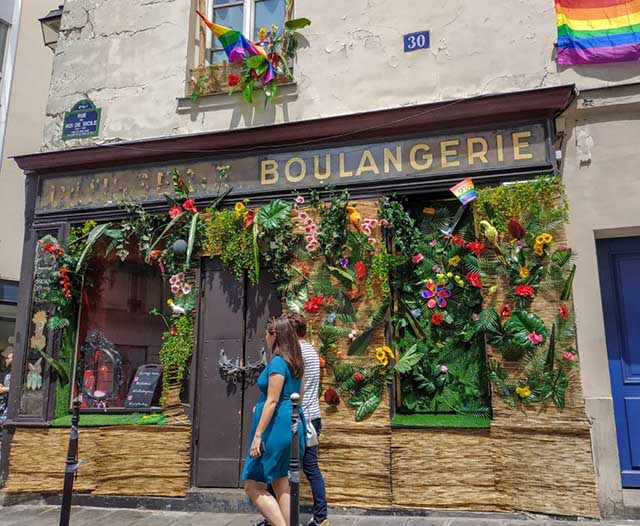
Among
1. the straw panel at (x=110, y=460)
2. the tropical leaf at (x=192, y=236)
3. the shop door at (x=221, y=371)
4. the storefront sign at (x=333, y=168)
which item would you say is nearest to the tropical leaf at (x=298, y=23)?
the storefront sign at (x=333, y=168)

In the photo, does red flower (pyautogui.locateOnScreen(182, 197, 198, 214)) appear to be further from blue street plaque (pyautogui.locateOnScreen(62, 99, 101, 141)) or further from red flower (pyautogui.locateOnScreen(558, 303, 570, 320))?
red flower (pyautogui.locateOnScreen(558, 303, 570, 320))

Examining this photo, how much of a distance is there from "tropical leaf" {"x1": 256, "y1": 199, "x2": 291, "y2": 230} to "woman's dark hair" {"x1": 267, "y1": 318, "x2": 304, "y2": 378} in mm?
1965

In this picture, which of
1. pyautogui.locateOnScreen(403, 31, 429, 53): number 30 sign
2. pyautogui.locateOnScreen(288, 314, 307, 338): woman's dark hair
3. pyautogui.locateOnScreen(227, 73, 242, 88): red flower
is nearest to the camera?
pyautogui.locateOnScreen(288, 314, 307, 338): woman's dark hair

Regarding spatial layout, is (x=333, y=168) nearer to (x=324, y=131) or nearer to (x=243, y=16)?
(x=324, y=131)

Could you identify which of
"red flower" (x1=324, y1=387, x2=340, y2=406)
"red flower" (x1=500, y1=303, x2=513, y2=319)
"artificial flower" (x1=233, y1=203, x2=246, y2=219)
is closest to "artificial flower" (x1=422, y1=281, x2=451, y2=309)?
"red flower" (x1=500, y1=303, x2=513, y2=319)

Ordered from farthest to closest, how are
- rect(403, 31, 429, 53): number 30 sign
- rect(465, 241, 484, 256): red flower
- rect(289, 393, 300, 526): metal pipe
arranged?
rect(403, 31, 429, 53): number 30 sign, rect(465, 241, 484, 256): red flower, rect(289, 393, 300, 526): metal pipe

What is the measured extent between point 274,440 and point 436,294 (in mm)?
2506

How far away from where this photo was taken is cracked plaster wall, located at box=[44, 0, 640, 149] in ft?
19.8

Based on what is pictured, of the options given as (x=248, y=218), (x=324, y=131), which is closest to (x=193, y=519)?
(x=248, y=218)

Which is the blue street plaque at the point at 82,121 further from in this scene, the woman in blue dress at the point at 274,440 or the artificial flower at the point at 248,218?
the woman in blue dress at the point at 274,440

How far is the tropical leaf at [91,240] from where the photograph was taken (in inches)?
275

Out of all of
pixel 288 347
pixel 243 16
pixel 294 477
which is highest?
pixel 243 16

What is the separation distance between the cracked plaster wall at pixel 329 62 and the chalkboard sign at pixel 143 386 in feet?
9.41

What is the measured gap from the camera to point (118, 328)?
7316 millimetres
